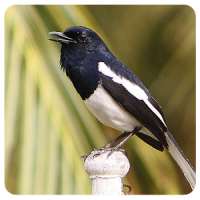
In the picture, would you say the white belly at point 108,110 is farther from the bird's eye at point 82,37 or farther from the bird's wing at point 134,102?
the bird's eye at point 82,37

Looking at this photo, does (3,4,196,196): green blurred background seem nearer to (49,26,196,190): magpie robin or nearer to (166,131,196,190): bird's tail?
(49,26,196,190): magpie robin

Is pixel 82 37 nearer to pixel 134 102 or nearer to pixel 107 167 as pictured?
pixel 134 102

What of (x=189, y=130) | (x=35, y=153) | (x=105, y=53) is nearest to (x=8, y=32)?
(x=105, y=53)

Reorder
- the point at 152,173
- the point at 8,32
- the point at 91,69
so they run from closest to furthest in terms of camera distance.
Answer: the point at 91,69, the point at 8,32, the point at 152,173

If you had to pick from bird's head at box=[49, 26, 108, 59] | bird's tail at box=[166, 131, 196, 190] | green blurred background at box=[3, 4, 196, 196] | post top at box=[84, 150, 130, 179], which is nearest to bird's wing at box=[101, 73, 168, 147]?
bird's tail at box=[166, 131, 196, 190]

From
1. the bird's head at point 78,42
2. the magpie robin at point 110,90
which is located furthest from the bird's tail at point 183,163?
the bird's head at point 78,42

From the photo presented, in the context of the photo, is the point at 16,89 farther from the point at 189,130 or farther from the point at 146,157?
the point at 189,130

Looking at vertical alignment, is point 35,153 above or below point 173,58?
below

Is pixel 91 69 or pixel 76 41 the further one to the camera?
pixel 76 41
